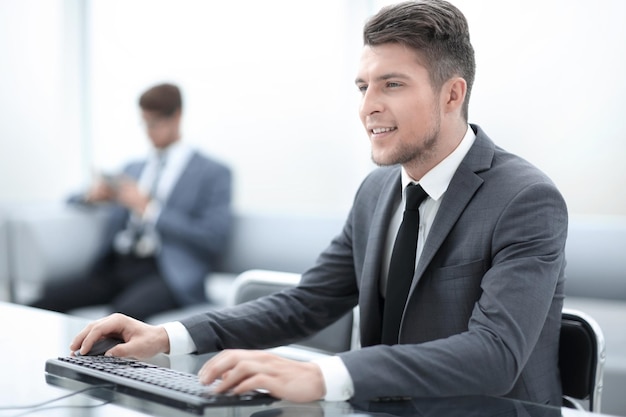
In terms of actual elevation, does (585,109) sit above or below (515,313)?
above

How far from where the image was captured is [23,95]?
16.4 ft

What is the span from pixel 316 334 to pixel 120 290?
7.30ft

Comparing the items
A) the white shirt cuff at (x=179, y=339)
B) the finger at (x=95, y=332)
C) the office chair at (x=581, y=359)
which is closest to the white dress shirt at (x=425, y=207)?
the white shirt cuff at (x=179, y=339)

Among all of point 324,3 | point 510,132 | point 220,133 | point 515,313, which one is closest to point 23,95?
point 220,133

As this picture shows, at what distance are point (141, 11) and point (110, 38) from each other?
37cm

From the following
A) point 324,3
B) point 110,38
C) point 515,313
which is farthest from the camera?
point 110,38

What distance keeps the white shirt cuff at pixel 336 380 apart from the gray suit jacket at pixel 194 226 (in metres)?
2.63

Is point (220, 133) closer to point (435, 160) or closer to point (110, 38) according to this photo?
point (110, 38)

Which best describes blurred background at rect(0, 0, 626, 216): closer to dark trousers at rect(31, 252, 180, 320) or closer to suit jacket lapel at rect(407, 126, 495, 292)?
dark trousers at rect(31, 252, 180, 320)

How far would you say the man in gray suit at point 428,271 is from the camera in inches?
49.3

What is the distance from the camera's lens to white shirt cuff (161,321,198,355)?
1.55 m

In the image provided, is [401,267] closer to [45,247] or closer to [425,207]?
[425,207]

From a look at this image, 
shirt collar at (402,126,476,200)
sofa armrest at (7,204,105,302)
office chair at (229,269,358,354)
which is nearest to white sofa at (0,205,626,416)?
sofa armrest at (7,204,105,302)

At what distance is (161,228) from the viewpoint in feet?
12.5
